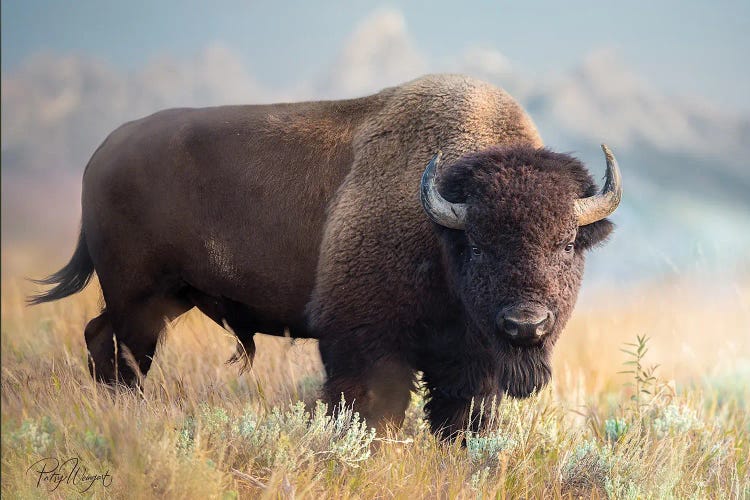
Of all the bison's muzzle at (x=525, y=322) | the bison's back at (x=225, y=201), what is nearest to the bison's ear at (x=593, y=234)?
the bison's muzzle at (x=525, y=322)

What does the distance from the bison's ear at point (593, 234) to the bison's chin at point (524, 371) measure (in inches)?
22.5

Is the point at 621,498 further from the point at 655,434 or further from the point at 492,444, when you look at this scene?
the point at 655,434

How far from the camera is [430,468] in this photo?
3.88 meters

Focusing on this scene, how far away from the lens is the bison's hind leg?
17.4ft

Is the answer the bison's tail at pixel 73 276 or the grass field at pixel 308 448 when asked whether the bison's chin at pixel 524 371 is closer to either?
the grass field at pixel 308 448

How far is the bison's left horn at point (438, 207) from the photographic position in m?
4.02

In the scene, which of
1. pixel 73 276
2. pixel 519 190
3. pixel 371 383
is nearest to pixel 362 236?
pixel 371 383

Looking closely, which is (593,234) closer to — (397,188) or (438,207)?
(438,207)

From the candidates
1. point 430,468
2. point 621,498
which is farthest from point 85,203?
point 621,498

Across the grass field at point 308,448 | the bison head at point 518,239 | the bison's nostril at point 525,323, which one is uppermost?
the bison head at point 518,239

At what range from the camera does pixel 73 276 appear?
5.85 metres

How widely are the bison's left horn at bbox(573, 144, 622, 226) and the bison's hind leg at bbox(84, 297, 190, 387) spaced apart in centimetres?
275

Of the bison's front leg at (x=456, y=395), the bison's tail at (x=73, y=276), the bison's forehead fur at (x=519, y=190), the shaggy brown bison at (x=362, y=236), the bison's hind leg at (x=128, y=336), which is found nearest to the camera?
the bison's forehead fur at (x=519, y=190)

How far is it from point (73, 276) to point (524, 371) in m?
3.37
